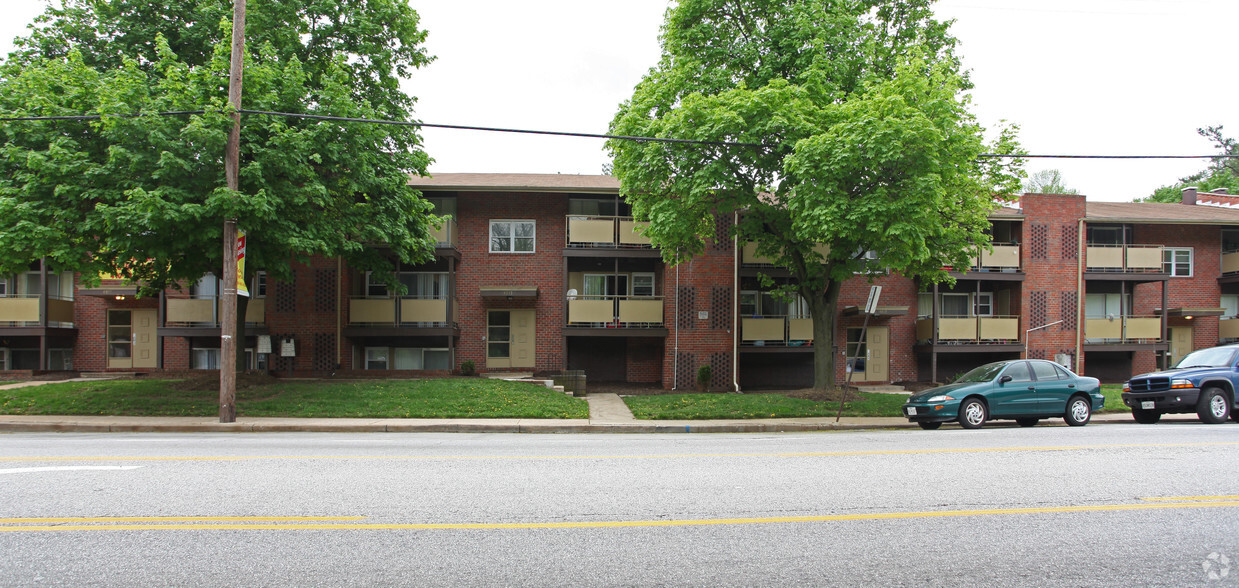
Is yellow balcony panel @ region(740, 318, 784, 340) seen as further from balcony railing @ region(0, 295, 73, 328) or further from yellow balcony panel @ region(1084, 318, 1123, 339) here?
balcony railing @ region(0, 295, 73, 328)

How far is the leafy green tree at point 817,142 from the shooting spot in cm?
1396

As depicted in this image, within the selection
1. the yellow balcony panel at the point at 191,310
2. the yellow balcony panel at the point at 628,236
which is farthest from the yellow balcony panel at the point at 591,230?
the yellow balcony panel at the point at 191,310

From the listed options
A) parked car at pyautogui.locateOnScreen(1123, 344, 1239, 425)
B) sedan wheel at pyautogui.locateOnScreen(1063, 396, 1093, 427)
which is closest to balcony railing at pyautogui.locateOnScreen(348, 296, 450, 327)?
sedan wheel at pyautogui.locateOnScreen(1063, 396, 1093, 427)

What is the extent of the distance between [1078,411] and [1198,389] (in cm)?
248

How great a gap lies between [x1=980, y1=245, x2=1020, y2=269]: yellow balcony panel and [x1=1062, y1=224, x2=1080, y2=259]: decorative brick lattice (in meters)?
2.08

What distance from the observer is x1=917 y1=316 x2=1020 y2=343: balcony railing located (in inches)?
929

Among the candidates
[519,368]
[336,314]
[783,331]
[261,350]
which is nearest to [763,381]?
[783,331]

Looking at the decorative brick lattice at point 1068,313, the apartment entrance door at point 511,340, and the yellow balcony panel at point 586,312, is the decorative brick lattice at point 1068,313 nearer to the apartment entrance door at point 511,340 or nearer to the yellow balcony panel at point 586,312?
the yellow balcony panel at point 586,312

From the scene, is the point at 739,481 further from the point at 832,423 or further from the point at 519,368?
the point at 519,368

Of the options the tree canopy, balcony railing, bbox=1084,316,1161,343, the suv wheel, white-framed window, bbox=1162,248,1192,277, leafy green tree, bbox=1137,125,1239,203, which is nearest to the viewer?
the tree canopy

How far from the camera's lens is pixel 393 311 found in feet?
72.2

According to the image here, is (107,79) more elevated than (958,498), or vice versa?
(107,79)

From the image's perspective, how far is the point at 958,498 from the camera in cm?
613

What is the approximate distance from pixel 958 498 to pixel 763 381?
18158mm
